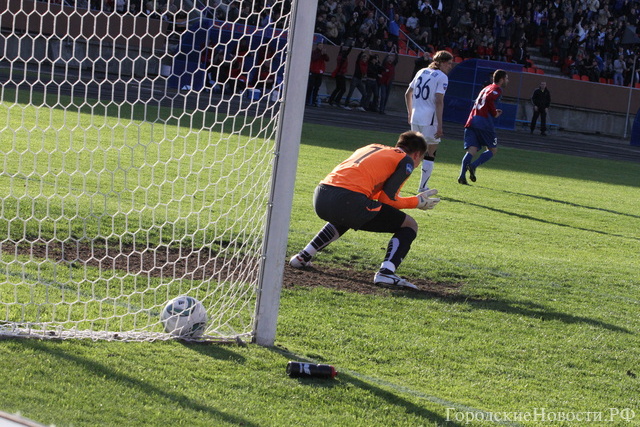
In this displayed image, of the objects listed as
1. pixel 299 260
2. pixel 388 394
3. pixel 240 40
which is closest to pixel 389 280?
pixel 299 260

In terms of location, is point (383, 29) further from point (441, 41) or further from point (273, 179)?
point (273, 179)

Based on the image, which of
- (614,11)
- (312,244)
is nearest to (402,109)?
(614,11)

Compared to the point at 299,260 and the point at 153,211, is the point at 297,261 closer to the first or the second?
the point at 299,260

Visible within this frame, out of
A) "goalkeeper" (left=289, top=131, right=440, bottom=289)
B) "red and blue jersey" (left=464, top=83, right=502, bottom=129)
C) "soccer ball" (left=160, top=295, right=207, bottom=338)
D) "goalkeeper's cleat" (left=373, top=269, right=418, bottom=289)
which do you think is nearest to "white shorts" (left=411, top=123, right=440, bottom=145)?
"red and blue jersey" (left=464, top=83, right=502, bottom=129)

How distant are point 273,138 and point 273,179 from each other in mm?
469

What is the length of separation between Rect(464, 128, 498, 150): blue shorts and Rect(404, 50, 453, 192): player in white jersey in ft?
4.97

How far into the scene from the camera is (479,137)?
44.1 ft

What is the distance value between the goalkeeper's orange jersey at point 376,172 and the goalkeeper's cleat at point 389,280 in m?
0.59

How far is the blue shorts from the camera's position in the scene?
43.9 feet

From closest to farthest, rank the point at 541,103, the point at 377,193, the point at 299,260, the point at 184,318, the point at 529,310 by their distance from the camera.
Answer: the point at 184,318 < the point at 529,310 < the point at 377,193 < the point at 299,260 < the point at 541,103

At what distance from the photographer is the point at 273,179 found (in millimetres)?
4883

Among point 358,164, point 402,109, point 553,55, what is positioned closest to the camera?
point 358,164

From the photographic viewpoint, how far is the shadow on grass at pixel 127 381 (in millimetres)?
3836

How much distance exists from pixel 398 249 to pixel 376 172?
657 millimetres
